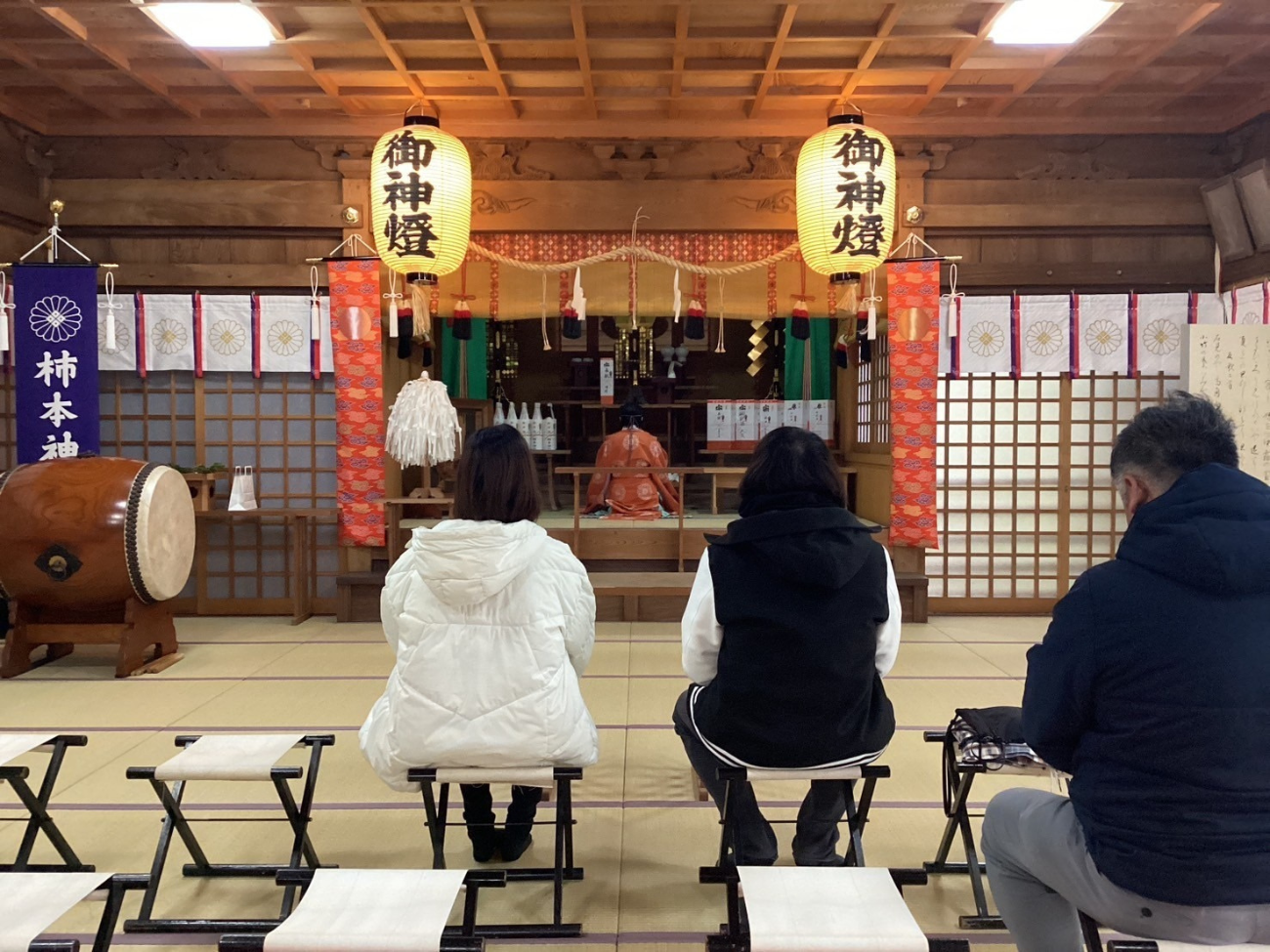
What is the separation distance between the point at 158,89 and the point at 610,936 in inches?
235

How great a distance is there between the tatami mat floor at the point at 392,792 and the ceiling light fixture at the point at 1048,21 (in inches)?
143

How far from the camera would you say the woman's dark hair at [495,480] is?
246 centimetres

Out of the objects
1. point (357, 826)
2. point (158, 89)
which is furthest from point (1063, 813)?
point (158, 89)

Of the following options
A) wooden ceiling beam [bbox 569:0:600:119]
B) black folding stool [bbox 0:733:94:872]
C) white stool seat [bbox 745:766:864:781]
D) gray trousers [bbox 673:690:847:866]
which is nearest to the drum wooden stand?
black folding stool [bbox 0:733:94:872]

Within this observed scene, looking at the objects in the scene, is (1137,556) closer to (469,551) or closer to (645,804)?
(469,551)

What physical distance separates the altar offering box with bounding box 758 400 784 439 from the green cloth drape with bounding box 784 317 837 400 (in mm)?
219

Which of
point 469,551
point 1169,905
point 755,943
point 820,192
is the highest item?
point 820,192

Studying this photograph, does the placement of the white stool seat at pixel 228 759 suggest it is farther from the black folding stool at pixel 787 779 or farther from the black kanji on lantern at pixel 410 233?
the black kanji on lantern at pixel 410 233

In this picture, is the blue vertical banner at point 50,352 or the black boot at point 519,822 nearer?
the black boot at point 519,822

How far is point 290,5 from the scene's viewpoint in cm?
492

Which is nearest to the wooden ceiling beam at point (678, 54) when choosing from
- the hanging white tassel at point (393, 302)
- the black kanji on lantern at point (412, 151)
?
the black kanji on lantern at point (412, 151)

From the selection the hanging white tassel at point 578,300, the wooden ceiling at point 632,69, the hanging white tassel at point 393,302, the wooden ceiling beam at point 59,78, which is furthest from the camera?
the hanging white tassel at point 578,300

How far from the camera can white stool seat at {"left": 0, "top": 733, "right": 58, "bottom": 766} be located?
2.54m

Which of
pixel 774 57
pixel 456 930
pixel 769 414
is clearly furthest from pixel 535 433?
pixel 456 930
